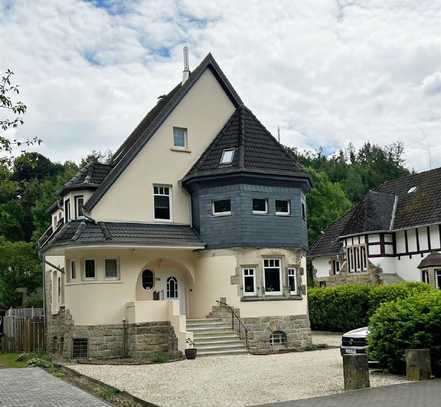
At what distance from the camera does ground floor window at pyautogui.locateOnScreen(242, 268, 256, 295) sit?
1032 inches

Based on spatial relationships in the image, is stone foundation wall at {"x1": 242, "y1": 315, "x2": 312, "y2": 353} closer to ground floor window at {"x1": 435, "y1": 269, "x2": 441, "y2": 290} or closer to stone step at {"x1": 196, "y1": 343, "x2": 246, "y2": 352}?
stone step at {"x1": 196, "y1": 343, "x2": 246, "y2": 352}

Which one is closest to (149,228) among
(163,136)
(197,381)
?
(163,136)

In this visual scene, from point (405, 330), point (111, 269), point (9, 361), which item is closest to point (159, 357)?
point (111, 269)

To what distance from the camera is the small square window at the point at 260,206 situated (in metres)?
A: 26.8

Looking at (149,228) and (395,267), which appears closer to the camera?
(149,228)

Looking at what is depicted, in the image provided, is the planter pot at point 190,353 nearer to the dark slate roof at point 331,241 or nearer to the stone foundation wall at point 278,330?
the stone foundation wall at point 278,330

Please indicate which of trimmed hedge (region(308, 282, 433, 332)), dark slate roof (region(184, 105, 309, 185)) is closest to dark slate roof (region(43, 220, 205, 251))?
dark slate roof (region(184, 105, 309, 185))

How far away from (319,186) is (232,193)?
128 feet

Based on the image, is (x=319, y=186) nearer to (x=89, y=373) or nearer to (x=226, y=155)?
(x=226, y=155)

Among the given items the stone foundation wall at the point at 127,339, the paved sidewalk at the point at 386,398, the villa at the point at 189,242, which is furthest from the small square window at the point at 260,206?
the paved sidewalk at the point at 386,398

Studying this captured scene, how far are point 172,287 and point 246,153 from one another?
6.35 metres

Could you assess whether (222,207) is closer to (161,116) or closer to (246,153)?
(246,153)

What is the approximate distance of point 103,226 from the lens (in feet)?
83.4

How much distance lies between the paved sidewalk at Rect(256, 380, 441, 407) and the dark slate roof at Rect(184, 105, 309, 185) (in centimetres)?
1379
